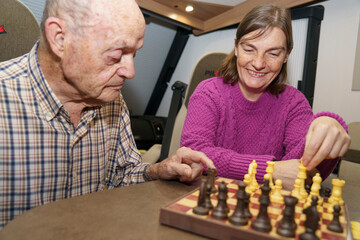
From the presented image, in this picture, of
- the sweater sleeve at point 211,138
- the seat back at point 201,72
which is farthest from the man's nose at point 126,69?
the seat back at point 201,72

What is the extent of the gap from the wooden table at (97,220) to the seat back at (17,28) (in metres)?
1.00

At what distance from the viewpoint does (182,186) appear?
1022 millimetres

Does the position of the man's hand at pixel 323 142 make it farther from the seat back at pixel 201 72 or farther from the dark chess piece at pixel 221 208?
the seat back at pixel 201 72

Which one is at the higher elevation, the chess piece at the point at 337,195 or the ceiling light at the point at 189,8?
the ceiling light at the point at 189,8

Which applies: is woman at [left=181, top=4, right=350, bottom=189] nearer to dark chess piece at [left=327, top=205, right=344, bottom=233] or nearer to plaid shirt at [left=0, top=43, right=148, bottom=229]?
plaid shirt at [left=0, top=43, right=148, bottom=229]

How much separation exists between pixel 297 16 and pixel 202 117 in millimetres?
1398

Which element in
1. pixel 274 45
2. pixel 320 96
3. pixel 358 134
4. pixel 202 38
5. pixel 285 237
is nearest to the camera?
pixel 285 237

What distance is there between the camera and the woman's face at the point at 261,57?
1.42m

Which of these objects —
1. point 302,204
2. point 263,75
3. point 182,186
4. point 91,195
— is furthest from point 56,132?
point 263,75

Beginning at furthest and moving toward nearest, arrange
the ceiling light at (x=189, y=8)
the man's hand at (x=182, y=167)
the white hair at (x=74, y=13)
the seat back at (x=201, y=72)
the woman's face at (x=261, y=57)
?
the ceiling light at (x=189, y=8) → the seat back at (x=201, y=72) → the woman's face at (x=261, y=57) → the man's hand at (x=182, y=167) → the white hair at (x=74, y=13)

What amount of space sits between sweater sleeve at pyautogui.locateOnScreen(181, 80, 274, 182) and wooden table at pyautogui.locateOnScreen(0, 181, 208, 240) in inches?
17.7

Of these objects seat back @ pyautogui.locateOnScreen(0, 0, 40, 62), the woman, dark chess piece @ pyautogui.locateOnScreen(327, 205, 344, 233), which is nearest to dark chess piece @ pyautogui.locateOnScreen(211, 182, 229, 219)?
dark chess piece @ pyautogui.locateOnScreen(327, 205, 344, 233)

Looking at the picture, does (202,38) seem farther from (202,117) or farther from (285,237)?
(285,237)

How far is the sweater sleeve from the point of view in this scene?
122cm
